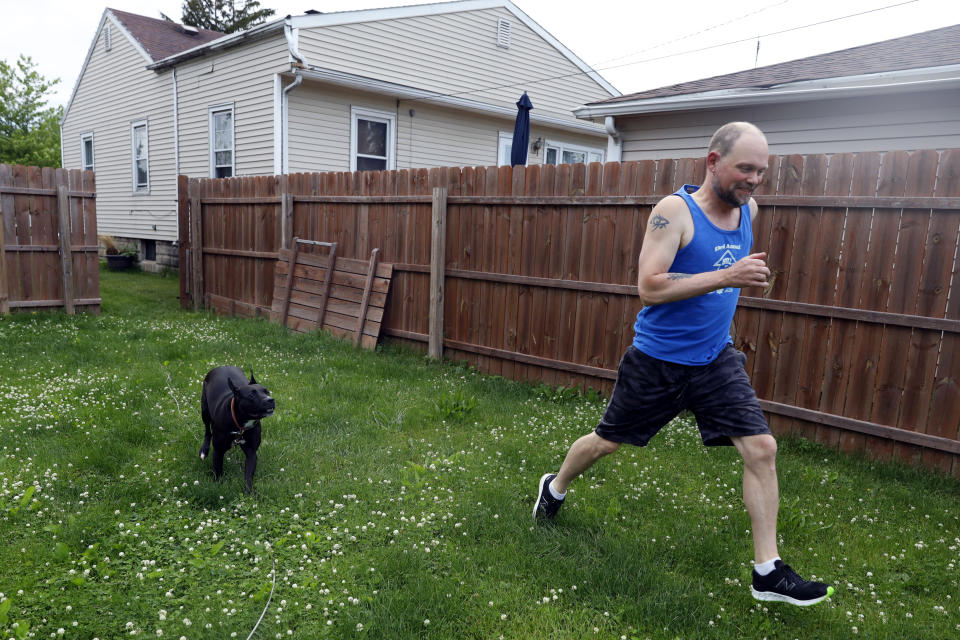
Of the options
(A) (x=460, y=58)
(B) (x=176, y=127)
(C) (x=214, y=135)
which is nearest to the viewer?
(C) (x=214, y=135)

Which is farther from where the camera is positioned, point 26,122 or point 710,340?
point 26,122

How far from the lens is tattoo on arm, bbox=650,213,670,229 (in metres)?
2.94

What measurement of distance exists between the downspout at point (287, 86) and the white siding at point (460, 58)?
32cm

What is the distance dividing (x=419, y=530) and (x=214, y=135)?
14127 mm

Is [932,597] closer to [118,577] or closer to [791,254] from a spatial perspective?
[791,254]

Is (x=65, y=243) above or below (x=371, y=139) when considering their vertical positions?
below

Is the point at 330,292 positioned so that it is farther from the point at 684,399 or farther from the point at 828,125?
the point at 828,125

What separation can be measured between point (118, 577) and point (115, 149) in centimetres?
1931

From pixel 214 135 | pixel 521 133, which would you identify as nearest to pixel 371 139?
pixel 214 135

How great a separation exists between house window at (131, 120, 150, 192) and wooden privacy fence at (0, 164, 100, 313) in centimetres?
864

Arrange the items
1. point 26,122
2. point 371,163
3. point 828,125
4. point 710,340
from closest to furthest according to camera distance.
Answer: point 710,340 < point 828,125 < point 371,163 < point 26,122

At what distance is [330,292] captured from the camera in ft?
28.6

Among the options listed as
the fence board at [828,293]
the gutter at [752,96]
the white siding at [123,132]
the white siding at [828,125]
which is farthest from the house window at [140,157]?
the fence board at [828,293]

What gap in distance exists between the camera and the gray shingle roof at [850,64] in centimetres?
745
